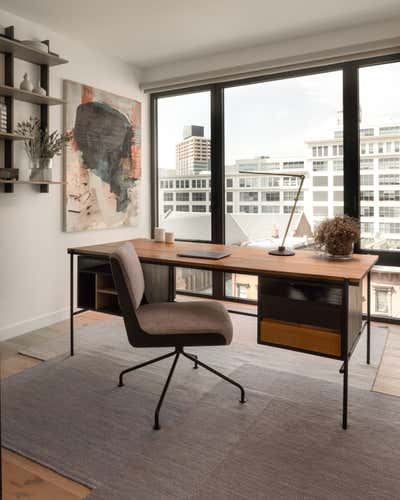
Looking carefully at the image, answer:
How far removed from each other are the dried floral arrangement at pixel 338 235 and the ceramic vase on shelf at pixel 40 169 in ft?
6.66

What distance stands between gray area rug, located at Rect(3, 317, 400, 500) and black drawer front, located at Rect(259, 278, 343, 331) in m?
0.47

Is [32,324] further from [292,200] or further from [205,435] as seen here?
[292,200]

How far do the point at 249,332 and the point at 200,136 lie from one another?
2.07 m

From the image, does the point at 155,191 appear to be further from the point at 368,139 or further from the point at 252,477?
the point at 252,477

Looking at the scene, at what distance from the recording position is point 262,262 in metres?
2.30

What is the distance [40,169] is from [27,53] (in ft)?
2.64

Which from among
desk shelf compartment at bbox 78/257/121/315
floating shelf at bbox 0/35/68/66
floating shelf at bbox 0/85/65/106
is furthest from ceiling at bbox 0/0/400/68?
desk shelf compartment at bbox 78/257/121/315

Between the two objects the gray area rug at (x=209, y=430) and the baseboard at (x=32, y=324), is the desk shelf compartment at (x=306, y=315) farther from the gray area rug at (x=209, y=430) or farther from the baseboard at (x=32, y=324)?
the baseboard at (x=32, y=324)

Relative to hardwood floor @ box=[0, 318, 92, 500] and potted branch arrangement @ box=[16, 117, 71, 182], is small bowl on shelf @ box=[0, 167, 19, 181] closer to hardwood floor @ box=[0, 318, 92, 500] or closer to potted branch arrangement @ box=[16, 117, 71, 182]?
potted branch arrangement @ box=[16, 117, 71, 182]

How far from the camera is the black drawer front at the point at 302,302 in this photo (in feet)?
6.52

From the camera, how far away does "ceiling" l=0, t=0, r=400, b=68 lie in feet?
9.72

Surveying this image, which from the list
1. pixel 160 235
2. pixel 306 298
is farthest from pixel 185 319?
pixel 160 235

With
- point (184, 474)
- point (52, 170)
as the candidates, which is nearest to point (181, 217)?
point (52, 170)

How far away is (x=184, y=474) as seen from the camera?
165 centimetres
